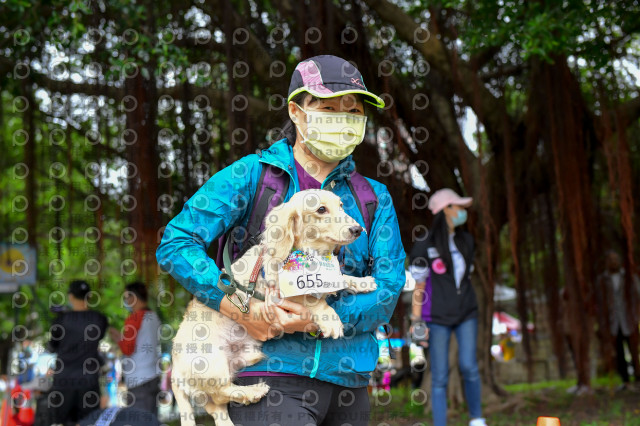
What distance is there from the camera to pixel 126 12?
534cm

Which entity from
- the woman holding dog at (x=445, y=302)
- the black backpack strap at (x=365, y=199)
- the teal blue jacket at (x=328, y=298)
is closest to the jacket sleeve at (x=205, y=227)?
the teal blue jacket at (x=328, y=298)

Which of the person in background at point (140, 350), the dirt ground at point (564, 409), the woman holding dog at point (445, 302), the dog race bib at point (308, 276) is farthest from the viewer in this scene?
the dirt ground at point (564, 409)

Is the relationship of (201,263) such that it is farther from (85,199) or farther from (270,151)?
(85,199)

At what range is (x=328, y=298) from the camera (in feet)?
5.17

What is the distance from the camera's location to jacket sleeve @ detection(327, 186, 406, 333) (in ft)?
5.15

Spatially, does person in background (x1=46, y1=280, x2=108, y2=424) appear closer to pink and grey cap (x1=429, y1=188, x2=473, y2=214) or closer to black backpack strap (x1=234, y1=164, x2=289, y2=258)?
pink and grey cap (x1=429, y1=188, x2=473, y2=214)

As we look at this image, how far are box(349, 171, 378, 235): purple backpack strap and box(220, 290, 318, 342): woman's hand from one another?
0.30 meters

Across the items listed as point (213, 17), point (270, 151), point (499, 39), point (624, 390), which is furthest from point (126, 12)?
point (624, 390)

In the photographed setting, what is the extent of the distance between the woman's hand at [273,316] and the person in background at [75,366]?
11.1 feet

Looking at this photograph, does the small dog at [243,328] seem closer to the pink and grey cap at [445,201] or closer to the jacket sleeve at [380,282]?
the jacket sleeve at [380,282]

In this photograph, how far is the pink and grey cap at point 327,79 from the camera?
1637 mm

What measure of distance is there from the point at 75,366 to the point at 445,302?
230cm

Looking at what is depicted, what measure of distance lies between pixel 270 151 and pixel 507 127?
4978mm

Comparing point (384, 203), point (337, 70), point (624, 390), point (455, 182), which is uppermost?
point (455, 182)
